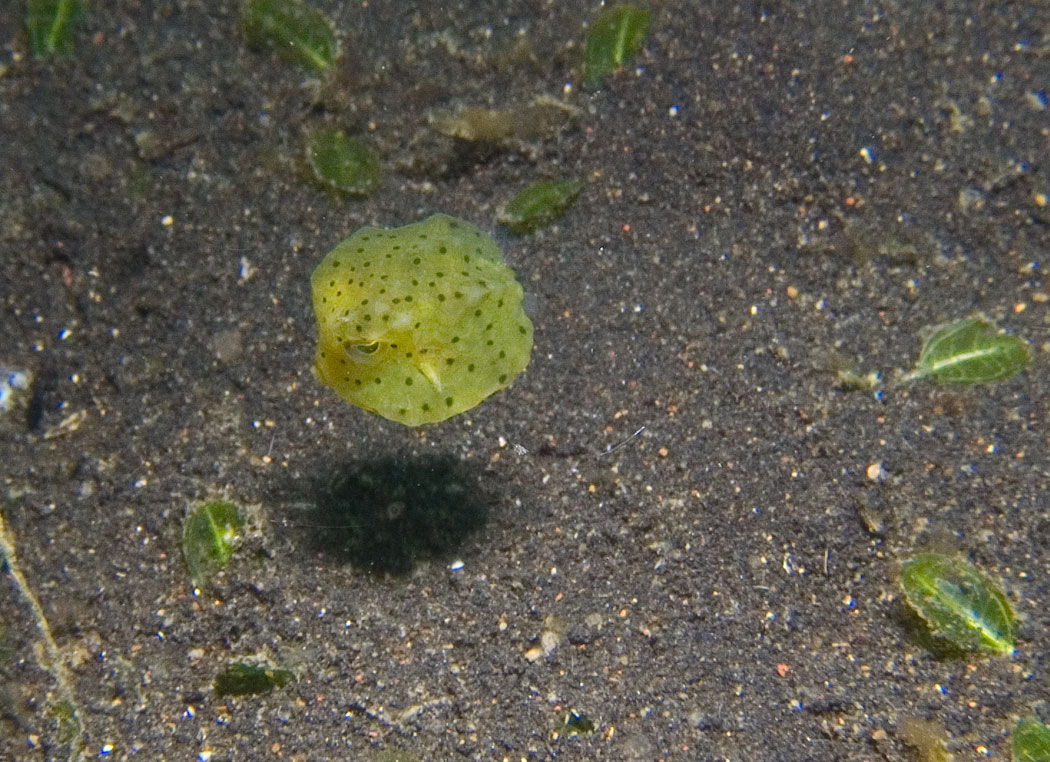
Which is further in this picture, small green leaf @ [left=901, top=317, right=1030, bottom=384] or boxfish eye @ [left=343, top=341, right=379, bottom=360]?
small green leaf @ [left=901, top=317, right=1030, bottom=384]

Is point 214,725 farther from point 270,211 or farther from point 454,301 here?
point 270,211

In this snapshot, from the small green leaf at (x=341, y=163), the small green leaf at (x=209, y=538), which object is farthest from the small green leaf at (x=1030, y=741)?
the small green leaf at (x=341, y=163)

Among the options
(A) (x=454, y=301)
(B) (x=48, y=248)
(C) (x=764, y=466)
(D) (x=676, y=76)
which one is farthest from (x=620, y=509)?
(B) (x=48, y=248)

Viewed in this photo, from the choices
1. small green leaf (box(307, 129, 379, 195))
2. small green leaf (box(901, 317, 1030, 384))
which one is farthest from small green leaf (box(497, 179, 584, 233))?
small green leaf (box(901, 317, 1030, 384))

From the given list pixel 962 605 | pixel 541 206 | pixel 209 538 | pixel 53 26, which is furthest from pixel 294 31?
pixel 962 605

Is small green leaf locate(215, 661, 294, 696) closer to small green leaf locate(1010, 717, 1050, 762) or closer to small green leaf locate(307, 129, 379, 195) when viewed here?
small green leaf locate(307, 129, 379, 195)

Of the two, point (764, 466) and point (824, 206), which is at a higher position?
point (824, 206)
